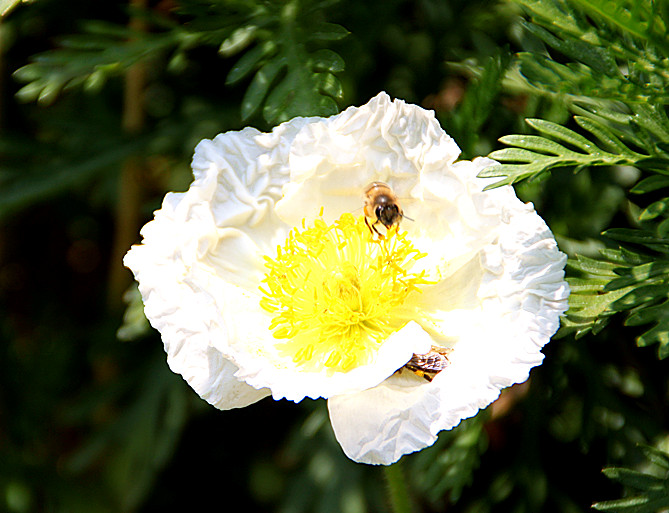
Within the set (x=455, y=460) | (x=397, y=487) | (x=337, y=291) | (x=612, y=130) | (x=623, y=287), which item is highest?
(x=612, y=130)

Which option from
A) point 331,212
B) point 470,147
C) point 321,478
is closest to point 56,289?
point 321,478

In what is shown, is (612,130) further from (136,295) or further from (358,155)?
(136,295)

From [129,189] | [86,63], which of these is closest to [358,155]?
[86,63]

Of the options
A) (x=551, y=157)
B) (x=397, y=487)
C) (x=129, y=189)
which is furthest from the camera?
(x=129, y=189)

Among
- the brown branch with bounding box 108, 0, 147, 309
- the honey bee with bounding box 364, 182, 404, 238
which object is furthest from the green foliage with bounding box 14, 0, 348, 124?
the brown branch with bounding box 108, 0, 147, 309

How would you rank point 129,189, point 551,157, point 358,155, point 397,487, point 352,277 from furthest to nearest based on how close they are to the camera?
point 129,189 → point 352,277 → point 358,155 → point 397,487 → point 551,157

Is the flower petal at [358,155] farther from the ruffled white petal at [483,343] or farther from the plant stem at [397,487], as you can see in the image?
the plant stem at [397,487]

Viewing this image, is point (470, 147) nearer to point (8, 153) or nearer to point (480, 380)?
point (480, 380)
